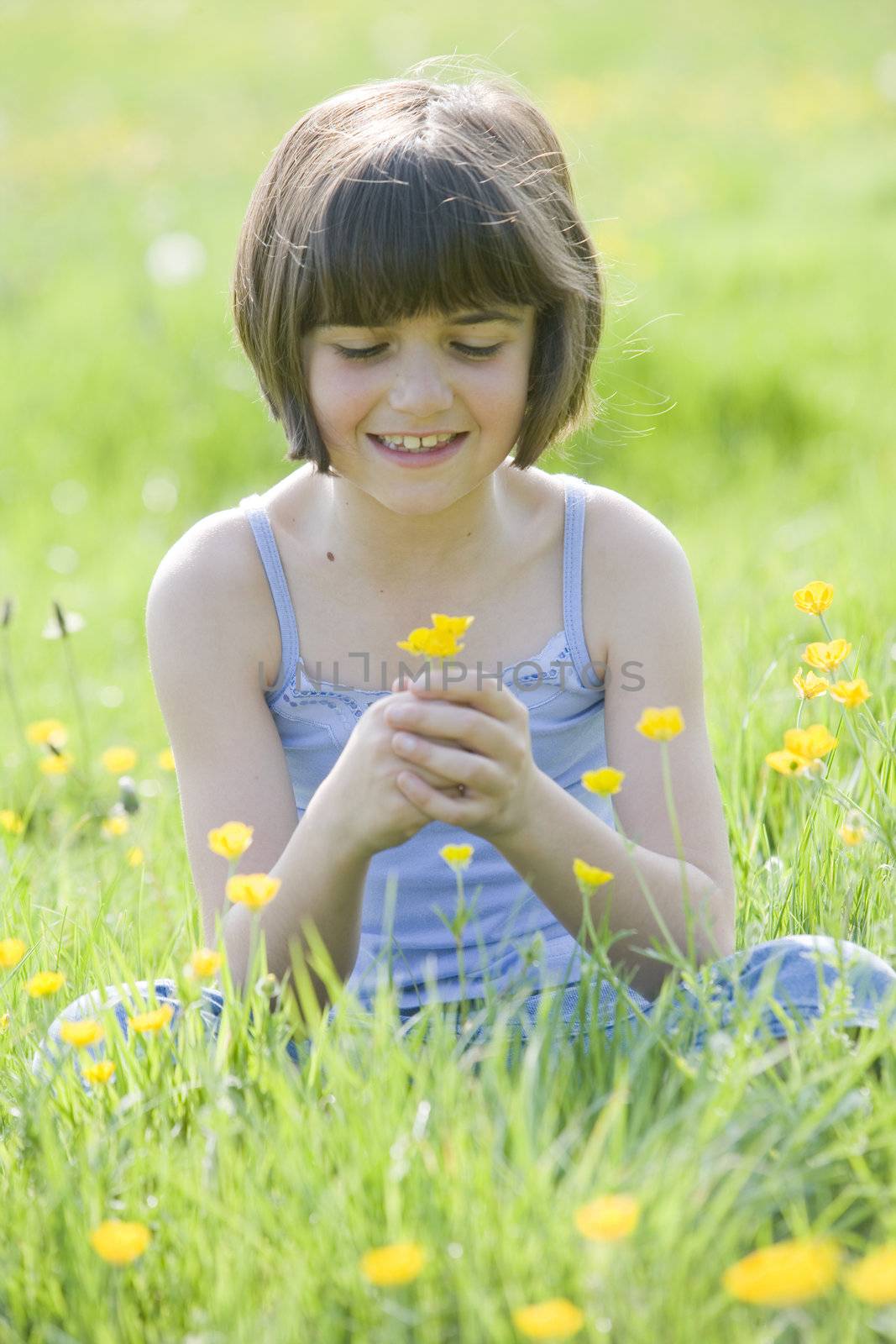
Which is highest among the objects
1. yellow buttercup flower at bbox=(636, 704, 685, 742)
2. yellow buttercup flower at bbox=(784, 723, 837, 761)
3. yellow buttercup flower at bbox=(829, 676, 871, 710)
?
yellow buttercup flower at bbox=(829, 676, 871, 710)

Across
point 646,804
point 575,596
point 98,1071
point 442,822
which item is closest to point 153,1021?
point 98,1071

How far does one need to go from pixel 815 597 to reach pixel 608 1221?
86cm

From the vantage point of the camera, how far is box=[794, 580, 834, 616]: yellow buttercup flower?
158cm

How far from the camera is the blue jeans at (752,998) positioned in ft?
4.26

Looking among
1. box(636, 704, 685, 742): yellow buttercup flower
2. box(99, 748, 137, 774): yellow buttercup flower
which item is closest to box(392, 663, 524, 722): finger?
box(636, 704, 685, 742): yellow buttercup flower

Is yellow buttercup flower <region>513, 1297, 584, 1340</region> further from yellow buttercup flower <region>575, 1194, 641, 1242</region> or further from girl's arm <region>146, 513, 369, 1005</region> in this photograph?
girl's arm <region>146, 513, 369, 1005</region>

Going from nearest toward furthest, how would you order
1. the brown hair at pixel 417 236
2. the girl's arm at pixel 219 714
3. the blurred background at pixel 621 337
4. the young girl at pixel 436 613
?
1. the young girl at pixel 436 613
2. the brown hair at pixel 417 236
3. the girl's arm at pixel 219 714
4. the blurred background at pixel 621 337

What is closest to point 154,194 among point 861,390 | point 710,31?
point 861,390

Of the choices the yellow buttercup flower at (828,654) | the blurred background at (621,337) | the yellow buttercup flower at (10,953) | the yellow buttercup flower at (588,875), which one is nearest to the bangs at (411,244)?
the blurred background at (621,337)

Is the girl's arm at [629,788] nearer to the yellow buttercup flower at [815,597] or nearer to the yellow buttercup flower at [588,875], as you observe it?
the yellow buttercup flower at [588,875]

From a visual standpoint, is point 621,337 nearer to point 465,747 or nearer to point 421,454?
point 421,454

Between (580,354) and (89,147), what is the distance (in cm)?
854

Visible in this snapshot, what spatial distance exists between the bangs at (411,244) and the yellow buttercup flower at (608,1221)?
37.8 inches

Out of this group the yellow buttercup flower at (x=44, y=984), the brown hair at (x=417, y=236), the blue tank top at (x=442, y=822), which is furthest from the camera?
the blue tank top at (x=442, y=822)
